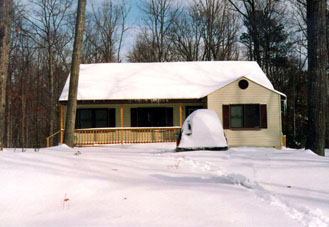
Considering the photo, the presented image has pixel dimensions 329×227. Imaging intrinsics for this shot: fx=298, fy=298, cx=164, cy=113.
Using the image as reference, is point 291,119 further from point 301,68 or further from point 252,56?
point 252,56

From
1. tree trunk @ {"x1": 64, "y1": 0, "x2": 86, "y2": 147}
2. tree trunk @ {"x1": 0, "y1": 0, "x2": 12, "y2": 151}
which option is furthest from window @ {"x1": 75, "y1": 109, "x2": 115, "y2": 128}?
tree trunk @ {"x1": 0, "y1": 0, "x2": 12, "y2": 151}

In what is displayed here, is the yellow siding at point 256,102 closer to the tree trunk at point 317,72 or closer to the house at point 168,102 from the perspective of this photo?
the house at point 168,102

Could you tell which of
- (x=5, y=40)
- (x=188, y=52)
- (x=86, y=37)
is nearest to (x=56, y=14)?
(x=86, y=37)

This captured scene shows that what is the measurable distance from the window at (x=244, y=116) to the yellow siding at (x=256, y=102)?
22 centimetres

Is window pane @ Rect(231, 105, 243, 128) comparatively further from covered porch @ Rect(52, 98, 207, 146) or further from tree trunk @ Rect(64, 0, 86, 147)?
tree trunk @ Rect(64, 0, 86, 147)

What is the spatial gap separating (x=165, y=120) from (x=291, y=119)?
1577cm

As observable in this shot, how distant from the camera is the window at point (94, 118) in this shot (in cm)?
1858

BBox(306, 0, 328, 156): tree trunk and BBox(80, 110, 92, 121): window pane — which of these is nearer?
BBox(306, 0, 328, 156): tree trunk

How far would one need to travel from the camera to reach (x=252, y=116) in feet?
53.9

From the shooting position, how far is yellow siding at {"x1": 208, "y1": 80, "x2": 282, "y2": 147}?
53.2ft

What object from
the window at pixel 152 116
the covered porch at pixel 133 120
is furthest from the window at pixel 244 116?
the window at pixel 152 116

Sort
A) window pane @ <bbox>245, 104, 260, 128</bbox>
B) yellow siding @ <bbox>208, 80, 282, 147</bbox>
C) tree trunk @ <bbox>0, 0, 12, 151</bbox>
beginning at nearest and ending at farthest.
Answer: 1. tree trunk @ <bbox>0, 0, 12, 151</bbox>
2. yellow siding @ <bbox>208, 80, 282, 147</bbox>
3. window pane @ <bbox>245, 104, 260, 128</bbox>

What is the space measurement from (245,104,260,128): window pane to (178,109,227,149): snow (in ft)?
19.9

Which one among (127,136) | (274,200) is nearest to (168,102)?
(127,136)
